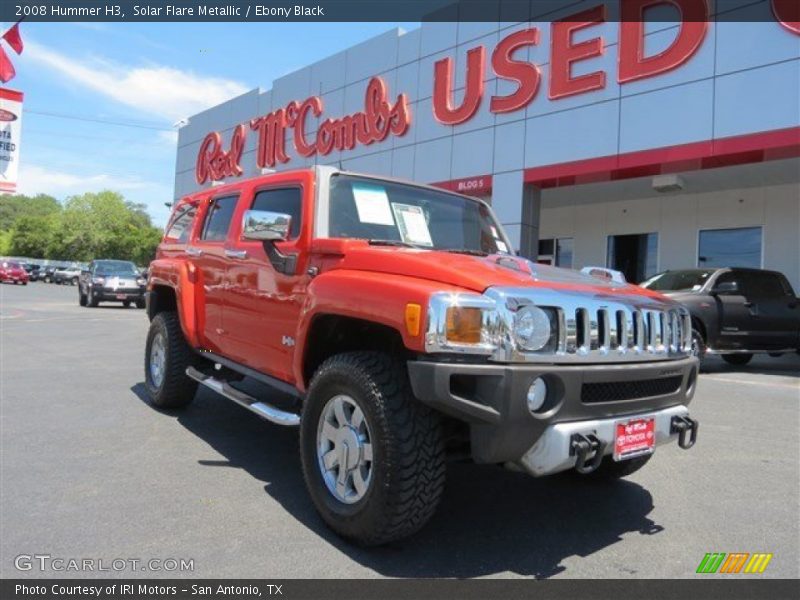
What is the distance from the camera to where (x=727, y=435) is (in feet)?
18.5

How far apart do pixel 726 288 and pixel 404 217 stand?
792 cm

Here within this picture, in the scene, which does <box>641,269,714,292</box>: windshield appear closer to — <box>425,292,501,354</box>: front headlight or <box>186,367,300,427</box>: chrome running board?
<box>186,367,300,427</box>: chrome running board

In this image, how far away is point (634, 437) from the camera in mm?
3025

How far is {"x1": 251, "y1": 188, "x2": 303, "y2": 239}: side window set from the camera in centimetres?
402

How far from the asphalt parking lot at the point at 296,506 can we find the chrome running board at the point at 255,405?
1.56ft

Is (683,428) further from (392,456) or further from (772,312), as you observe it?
(772,312)

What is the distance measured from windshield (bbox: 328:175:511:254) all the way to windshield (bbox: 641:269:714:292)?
20.9ft

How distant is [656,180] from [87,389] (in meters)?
12.4

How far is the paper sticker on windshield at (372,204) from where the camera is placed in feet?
13.0

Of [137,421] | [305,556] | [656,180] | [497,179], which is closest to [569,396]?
[305,556]

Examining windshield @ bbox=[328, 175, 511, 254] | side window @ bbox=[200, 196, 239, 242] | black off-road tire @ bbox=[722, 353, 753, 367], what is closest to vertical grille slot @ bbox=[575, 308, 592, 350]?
windshield @ bbox=[328, 175, 511, 254]

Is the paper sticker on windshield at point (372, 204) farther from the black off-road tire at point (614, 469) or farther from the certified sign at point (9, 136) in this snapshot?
the certified sign at point (9, 136)

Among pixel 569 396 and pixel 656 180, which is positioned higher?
pixel 656 180
